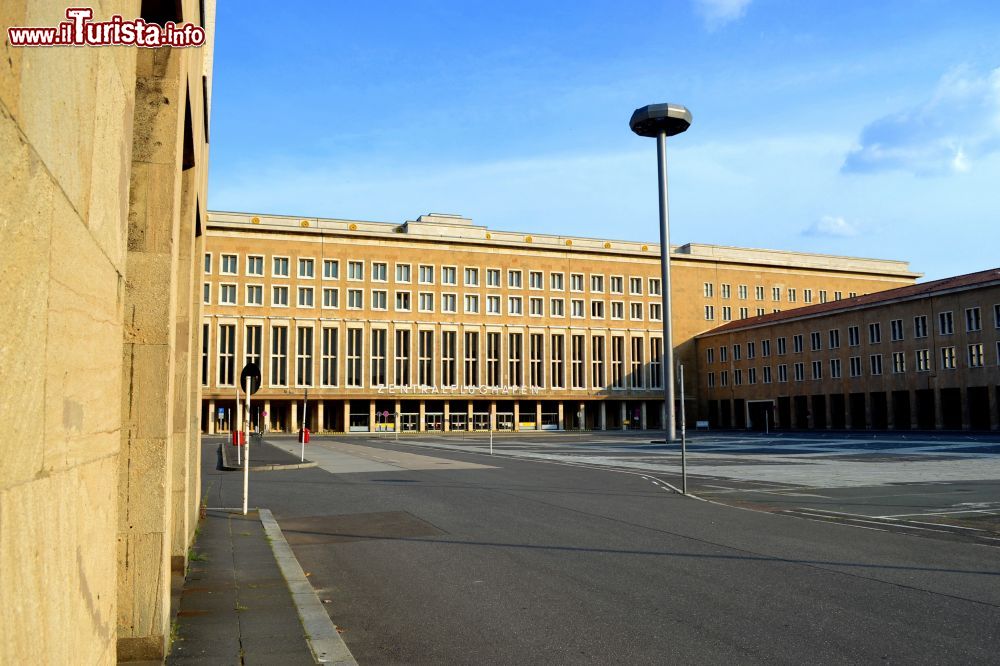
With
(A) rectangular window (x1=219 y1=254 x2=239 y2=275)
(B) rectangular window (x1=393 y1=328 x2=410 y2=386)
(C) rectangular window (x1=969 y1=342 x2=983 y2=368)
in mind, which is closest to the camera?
(C) rectangular window (x1=969 y1=342 x2=983 y2=368)

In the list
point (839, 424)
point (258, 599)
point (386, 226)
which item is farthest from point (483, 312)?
point (258, 599)

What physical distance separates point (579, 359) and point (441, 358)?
15.7 metres

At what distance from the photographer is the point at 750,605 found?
7203mm

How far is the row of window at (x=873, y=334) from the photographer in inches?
2389

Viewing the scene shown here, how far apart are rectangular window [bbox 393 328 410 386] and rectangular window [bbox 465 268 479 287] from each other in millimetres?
8261

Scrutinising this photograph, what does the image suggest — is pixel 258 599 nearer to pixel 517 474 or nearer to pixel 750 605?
pixel 750 605

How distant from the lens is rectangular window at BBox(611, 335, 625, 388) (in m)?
89.9

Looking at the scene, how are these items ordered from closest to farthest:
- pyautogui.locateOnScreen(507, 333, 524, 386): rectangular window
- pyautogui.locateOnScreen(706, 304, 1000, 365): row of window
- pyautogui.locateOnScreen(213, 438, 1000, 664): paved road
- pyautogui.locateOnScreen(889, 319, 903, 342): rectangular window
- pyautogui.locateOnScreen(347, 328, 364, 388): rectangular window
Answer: pyautogui.locateOnScreen(213, 438, 1000, 664): paved road
pyautogui.locateOnScreen(706, 304, 1000, 365): row of window
pyautogui.locateOnScreen(889, 319, 903, 342): rectangular window
pyautogui.locateOnScreen(347, 328, 364, 388): rectangular window
pyautogui.locateOnScreen(507, 333, 524, 386): rectangular window

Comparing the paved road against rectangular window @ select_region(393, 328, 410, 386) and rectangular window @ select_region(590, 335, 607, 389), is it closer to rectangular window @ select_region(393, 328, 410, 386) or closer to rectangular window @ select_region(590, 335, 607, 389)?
rectangular window @ select_region(393, 328, 410, 386)

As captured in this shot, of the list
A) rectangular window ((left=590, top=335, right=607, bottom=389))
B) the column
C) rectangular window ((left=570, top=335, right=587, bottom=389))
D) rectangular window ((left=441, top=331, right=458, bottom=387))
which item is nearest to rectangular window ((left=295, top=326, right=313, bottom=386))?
rectangular window ((left=441, top=331, right=458, bottom=387))

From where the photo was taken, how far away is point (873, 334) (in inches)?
2753

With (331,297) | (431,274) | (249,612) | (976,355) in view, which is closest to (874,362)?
(976,355)

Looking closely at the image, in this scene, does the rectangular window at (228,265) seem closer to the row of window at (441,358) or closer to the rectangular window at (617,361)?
the row of window at (441,358)

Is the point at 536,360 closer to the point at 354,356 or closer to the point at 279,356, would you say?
the point at 354,356
